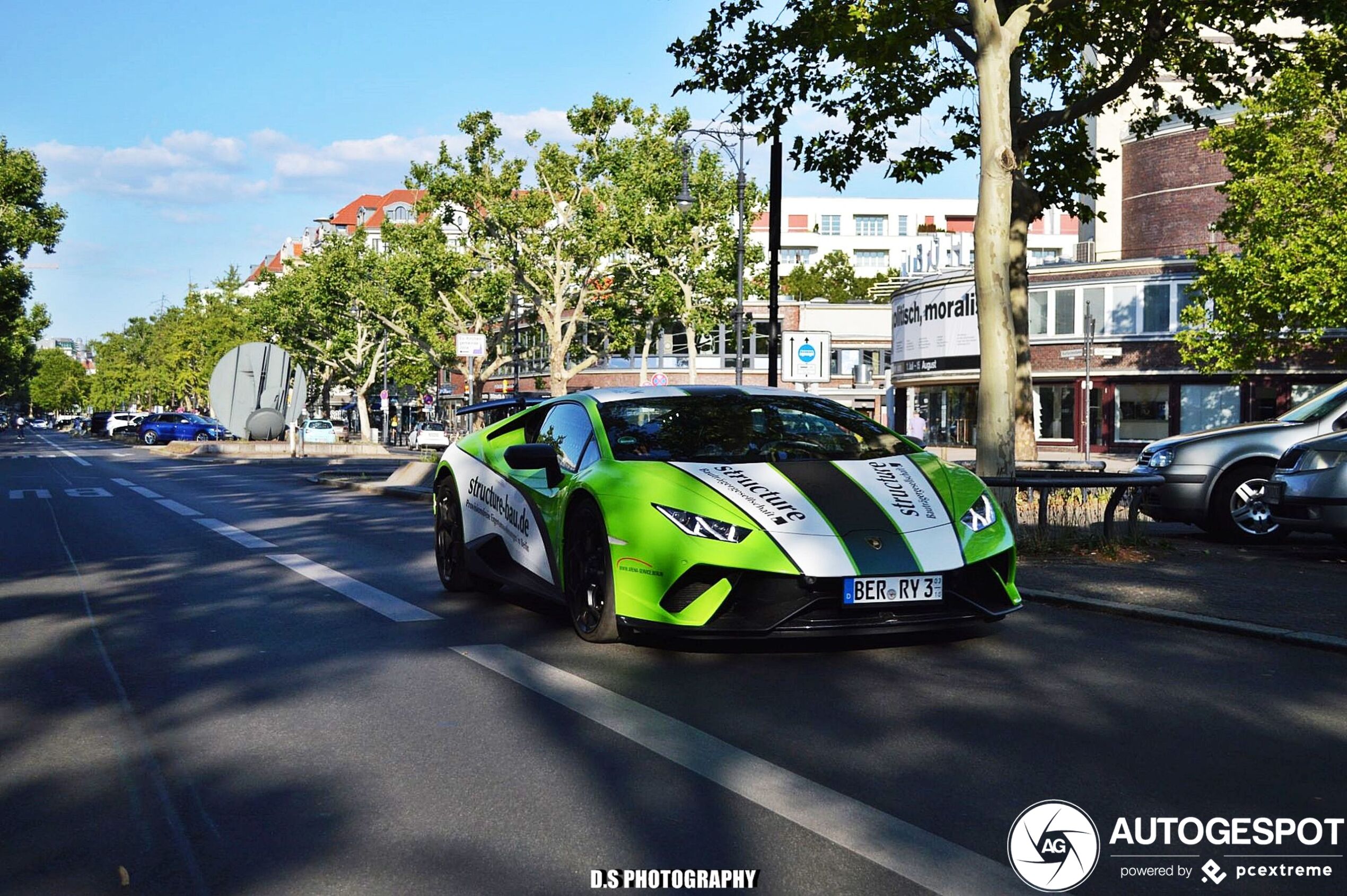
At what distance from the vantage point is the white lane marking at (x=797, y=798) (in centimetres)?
339

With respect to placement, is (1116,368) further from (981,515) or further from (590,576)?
(590,576)

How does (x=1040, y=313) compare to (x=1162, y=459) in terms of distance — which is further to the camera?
(x=1040, y=313)

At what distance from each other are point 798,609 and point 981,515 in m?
1.24

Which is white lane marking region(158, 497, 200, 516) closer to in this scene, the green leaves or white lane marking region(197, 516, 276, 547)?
white lane marking region(197, 516, 276, 547)

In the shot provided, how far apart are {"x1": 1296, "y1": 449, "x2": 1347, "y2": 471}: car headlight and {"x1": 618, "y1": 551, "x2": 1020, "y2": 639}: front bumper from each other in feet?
17.6

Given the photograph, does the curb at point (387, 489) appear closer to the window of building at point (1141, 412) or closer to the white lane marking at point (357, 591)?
the white lane marking at point (357, 591)

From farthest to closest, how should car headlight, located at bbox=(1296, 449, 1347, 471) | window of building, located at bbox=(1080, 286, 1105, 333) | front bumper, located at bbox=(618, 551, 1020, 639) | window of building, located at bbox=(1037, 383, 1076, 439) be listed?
window of building, located at bbox=(1037, 383, 1076, 439)
window of building, located at bbox=(1080, 286, 1105, 333)
car headlight, located at bbox=(1296, 449, 1347, 471)
front bumper, located at bbox=(618, 551, 1020, 639)

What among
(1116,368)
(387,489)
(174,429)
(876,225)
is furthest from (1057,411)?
(876,225)

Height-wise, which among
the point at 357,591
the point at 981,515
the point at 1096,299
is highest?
the point at 1096,299

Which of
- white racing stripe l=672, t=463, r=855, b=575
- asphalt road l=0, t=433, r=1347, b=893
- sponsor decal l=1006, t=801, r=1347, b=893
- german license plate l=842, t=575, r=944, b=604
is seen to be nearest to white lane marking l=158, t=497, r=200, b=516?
asphalt road l=0, t=433, r=1347, b=893

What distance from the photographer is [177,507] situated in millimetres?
18703

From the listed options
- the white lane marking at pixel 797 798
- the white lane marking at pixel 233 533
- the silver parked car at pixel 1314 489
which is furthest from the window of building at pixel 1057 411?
the white lane marking at pixel 797 798

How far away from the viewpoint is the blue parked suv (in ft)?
246

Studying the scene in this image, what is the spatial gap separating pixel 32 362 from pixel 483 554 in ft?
380
